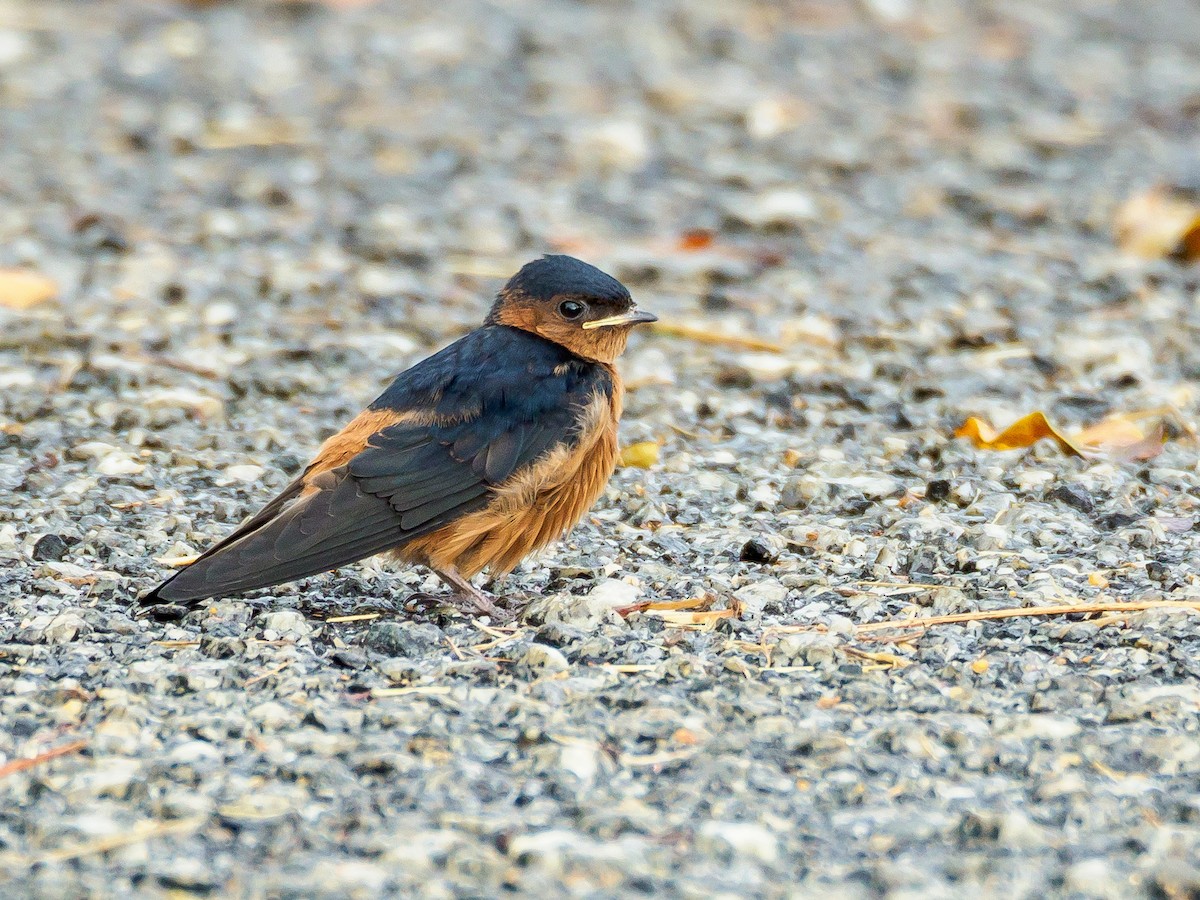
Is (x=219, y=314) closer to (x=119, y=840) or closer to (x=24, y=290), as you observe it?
(x=24, y=290)

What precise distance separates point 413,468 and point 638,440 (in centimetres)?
160

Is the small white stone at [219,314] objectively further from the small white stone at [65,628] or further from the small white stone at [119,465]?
the small white stone at [65,628]

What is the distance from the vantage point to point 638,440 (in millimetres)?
6078

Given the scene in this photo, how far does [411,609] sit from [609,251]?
375cm

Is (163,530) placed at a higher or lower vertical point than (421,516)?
lower

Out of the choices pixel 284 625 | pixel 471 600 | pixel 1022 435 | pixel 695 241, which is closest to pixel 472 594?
pixel 471 600

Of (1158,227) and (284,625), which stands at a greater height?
(1158,227)

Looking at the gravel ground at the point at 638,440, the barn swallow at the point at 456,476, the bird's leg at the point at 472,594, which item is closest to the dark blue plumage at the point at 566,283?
the barn swallow at the point at 456,476

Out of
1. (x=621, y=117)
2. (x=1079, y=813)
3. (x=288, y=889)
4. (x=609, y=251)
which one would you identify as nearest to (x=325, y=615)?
(x=288, y=889)

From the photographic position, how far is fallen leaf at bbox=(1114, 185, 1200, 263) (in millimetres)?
8219

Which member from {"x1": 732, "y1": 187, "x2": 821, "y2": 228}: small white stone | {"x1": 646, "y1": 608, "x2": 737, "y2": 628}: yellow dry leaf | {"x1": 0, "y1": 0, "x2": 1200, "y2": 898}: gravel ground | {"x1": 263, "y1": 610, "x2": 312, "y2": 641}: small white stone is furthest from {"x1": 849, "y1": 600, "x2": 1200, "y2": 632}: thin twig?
{"x1": 732, "y1": 187, "x2": 821, "y2": 228}: small white stone

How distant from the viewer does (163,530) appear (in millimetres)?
5047

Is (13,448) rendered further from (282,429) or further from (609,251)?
(609,251)

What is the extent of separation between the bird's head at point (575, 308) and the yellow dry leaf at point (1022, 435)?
4.62 ft
